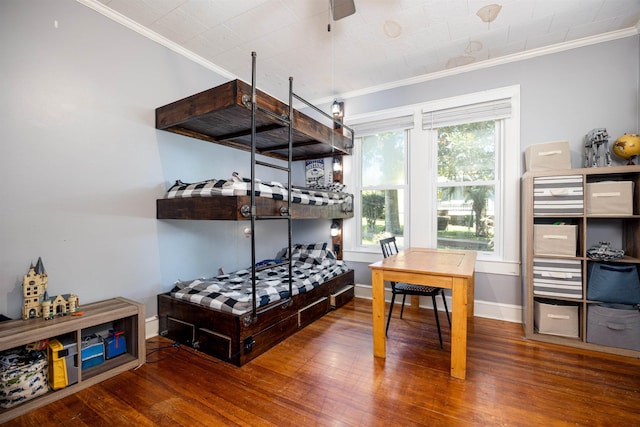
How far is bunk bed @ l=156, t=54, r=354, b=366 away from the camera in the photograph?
6.49 feet

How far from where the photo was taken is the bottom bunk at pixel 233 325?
1.96m

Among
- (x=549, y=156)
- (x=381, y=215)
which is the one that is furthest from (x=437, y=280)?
(x=381, y=215)

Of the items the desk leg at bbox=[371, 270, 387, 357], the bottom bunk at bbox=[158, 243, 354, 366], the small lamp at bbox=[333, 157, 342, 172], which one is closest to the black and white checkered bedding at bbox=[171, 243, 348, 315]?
the bottom bunk at bbox=[158, 243, 354, 366]

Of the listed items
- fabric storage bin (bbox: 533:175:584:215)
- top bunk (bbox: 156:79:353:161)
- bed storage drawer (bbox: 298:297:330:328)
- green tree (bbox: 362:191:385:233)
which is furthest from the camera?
green tree (bbox: 362:191:385:233)

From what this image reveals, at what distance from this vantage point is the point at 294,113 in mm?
2596

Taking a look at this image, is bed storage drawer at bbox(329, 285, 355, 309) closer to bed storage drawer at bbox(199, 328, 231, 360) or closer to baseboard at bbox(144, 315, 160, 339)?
bed storage drawer at bbox(199, 328, 231, 360)

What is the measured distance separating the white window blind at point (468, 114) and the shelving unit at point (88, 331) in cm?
328

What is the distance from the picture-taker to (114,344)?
1.97 metres

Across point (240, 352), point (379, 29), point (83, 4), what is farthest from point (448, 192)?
point (83, 4)

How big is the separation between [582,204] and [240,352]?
289 centimetres

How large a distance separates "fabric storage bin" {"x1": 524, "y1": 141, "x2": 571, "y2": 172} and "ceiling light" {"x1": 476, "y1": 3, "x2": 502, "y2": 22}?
1135mm

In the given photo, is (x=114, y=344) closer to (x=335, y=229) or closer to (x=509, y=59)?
(x=335, y=229)

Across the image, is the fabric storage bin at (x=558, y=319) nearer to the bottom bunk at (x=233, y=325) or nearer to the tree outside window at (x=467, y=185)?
the tree outside window at (x=467, y=185)

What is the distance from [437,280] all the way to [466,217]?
152 cm
